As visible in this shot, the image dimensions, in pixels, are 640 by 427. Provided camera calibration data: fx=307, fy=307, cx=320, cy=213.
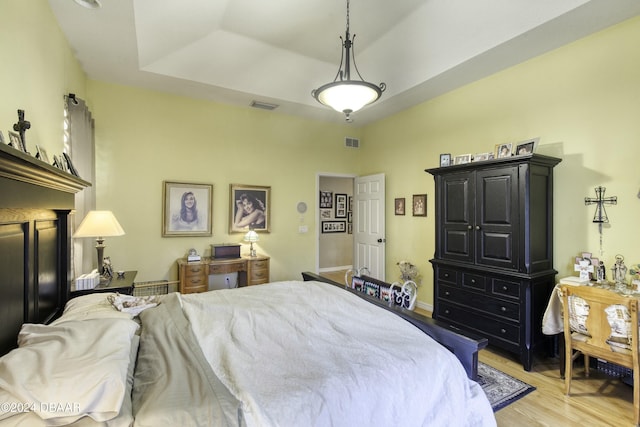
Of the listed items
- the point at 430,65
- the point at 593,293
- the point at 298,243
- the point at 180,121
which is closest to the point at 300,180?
the point at 298,243

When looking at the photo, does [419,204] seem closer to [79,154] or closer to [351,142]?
[351,142]

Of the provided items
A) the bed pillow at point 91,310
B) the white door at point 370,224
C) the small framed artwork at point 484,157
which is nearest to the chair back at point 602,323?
the small framed artwork at point 484,157

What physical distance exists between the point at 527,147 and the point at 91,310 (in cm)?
378

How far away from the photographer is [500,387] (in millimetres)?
2494

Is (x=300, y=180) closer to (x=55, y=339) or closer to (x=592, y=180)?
(x=592, y=180)

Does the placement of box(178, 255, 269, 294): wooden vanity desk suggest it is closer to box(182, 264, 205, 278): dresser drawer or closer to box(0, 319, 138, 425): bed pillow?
box(182, 264, 205, 278): dresser drawer

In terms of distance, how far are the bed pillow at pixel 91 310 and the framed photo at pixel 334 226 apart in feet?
18.6

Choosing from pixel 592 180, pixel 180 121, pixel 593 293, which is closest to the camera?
pixel 593 293

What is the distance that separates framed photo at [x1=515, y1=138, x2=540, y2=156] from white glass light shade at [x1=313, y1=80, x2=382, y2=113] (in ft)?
5.37

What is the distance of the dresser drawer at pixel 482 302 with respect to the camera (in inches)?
114

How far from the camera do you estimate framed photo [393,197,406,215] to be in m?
4.89

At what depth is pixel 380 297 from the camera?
243 cm

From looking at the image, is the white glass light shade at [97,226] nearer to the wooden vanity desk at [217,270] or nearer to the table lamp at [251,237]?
the wooden vanity desk at [217,270]

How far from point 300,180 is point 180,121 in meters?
2.05
